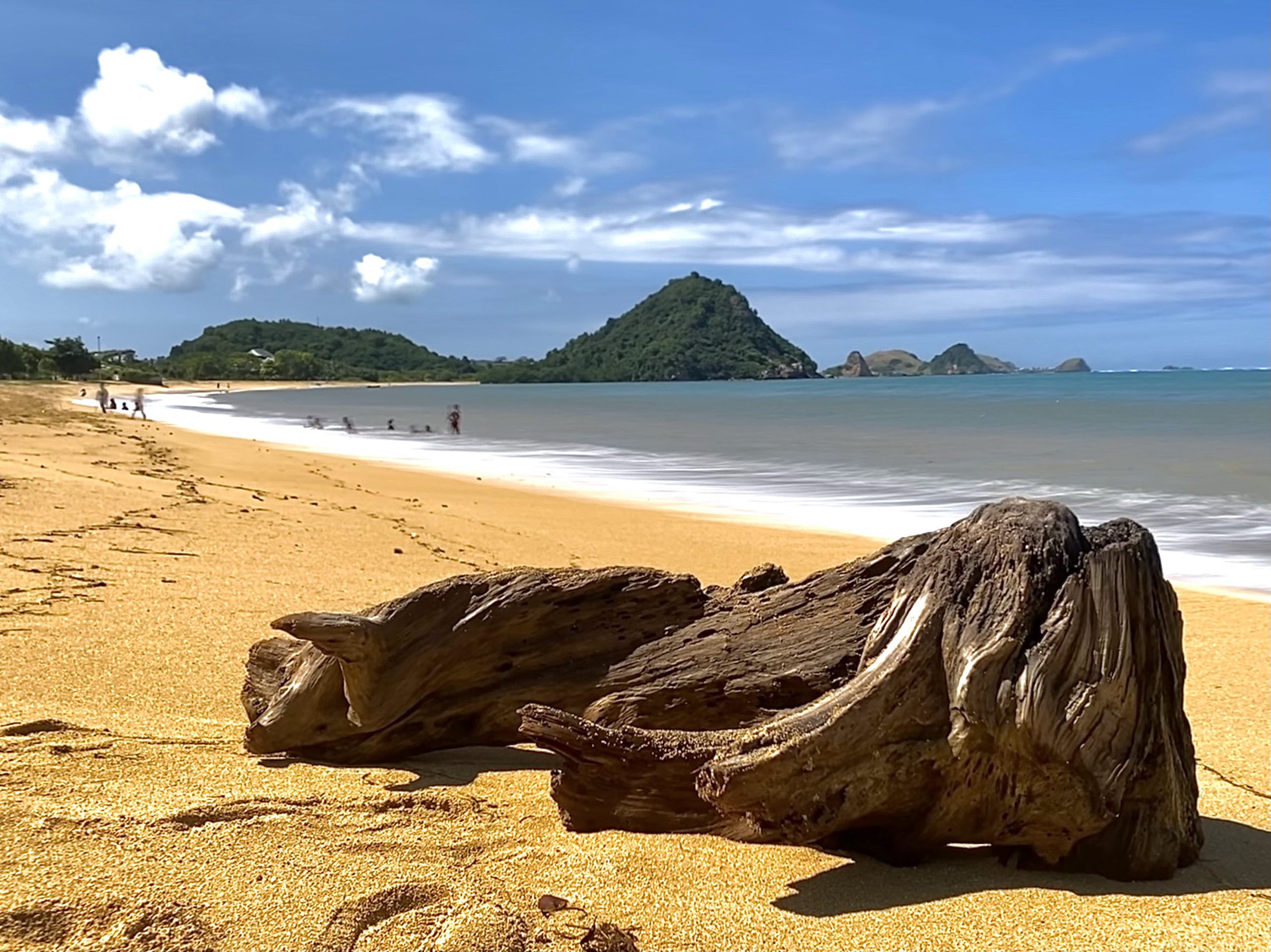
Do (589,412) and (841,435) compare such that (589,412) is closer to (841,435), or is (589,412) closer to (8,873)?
(841,435)

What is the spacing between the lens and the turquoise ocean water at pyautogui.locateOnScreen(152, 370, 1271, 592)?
14.1 meters

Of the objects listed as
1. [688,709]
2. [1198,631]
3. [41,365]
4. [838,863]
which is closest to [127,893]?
[688,709]

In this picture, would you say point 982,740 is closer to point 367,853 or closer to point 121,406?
point 367,853

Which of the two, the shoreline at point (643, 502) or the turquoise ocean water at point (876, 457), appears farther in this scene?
the turquoise ocean water at point (876, 457)

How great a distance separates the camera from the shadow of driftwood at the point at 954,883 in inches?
114

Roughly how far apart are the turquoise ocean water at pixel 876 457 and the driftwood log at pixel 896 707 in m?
7.63

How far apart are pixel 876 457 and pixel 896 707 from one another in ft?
73.7

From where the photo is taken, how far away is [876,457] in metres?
24.7

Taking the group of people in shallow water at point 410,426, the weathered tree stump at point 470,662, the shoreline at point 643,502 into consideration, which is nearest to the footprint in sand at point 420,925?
the weathered tree stump at point 470,662

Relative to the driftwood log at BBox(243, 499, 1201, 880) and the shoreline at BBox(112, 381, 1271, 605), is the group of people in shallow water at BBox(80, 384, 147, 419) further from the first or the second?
the driftwood log at BBox(243, 499, 1201, 880)

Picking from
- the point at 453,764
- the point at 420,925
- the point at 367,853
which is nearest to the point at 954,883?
the point at 420,925

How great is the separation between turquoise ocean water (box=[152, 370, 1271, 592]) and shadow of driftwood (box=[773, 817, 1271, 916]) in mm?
7314

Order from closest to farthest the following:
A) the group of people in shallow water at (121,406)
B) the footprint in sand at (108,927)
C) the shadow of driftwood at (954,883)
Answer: the footprint in sand at (108,927) → the shadow of driftwood at (954,883) → the group of people in shallow water at (121,406)

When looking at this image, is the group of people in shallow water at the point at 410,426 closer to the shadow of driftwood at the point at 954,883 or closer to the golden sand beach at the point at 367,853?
the golden sand beach at the point at 367,853
